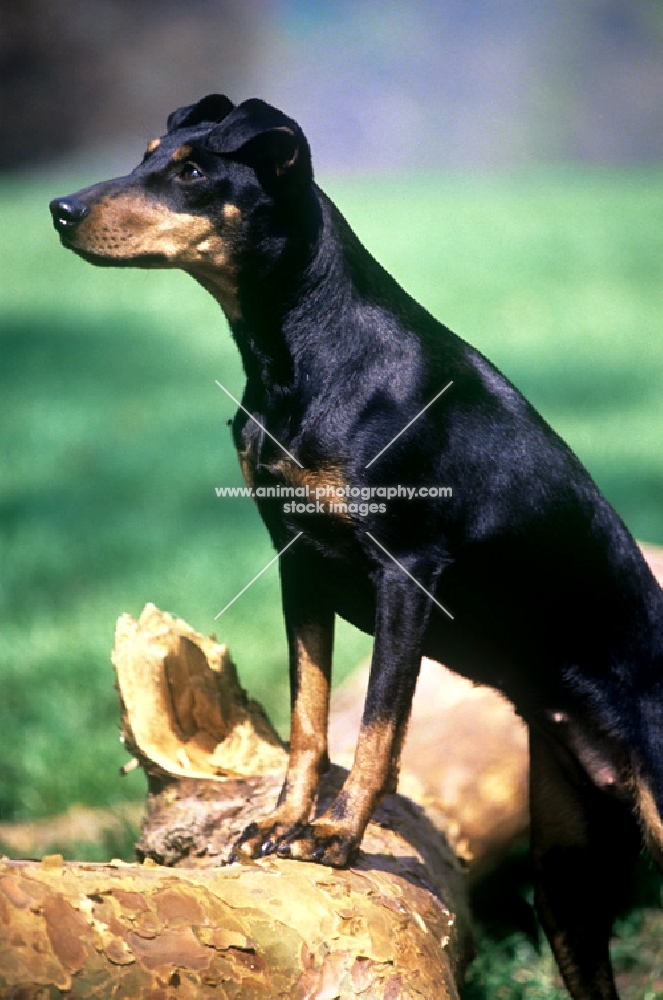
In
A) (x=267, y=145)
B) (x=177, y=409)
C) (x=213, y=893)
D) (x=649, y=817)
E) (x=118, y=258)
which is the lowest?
(x=213, y=893)

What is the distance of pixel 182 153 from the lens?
2.60 m

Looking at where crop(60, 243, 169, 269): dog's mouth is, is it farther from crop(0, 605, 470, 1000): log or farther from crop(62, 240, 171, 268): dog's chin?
crop(0, 605, 470, 1000): log

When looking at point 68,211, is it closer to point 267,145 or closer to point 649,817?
point 267,145

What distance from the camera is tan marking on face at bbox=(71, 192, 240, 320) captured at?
2588 millimetres

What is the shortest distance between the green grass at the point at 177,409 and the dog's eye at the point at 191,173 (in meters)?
1.21

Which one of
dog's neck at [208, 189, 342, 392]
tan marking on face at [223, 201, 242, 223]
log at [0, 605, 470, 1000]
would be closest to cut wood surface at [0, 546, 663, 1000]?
log at [0, 605, 470, 1000]

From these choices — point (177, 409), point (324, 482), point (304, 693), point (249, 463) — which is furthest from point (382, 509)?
point (177, 409)

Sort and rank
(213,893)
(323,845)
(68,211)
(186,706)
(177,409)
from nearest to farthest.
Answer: (213,893) → (323,845) → (68,211) → (186,706) → (177,409)

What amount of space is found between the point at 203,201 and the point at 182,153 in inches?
4.4

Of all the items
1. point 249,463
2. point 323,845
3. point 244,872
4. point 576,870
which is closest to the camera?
point 244,872

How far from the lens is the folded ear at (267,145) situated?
8.44ft

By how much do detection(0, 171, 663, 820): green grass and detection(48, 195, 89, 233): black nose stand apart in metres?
1.18

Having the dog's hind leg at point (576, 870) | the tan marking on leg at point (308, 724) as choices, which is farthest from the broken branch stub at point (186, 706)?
the dog's hind leg at point (576, 870)

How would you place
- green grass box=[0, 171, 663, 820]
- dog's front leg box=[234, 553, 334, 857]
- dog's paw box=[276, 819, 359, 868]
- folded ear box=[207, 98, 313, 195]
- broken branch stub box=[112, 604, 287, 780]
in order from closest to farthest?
dog's paw box=[276, 819, 359, 868] → folded ear box=[207, 98, 313, 195] → dog's front leg box=[234, 553, 334, 857] → broken branch stub box=[112, 604, 287, 780] → green grass box=[0, 171, 663, 820]
